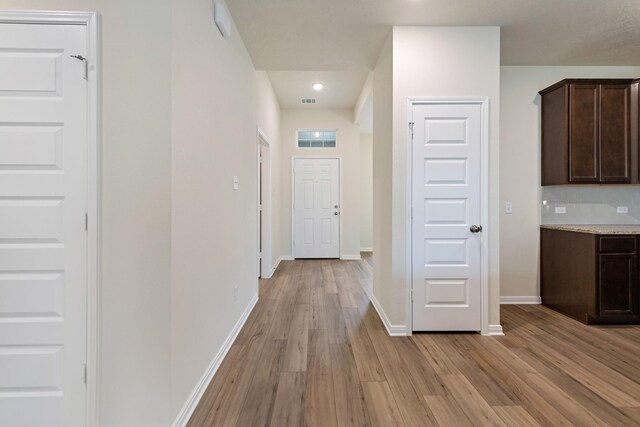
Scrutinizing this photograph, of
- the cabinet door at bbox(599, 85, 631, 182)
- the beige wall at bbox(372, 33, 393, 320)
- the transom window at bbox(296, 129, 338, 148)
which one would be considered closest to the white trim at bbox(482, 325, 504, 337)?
the beige wall at bbox(372, 33, 393, 320)

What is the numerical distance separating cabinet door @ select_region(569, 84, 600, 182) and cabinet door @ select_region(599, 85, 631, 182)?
0.23ft

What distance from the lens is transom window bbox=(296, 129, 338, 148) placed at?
5867 mm

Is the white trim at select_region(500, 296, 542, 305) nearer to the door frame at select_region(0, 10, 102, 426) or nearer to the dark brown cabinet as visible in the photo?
the dark brown cabinet

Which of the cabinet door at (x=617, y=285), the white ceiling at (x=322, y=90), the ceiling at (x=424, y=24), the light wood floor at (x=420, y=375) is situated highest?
the white ceiling at (x=322, y=90)

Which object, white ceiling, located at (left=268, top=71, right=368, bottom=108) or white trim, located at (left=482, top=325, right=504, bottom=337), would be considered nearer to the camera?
white trim, located at (left=482, top=325, right=504, bottom=337)

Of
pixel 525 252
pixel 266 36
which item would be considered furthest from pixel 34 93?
pixel 525 252

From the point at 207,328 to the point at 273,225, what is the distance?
124 inches

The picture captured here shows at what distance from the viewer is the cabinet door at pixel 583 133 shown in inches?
115

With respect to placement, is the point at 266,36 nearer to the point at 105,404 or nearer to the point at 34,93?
the point at 34,93

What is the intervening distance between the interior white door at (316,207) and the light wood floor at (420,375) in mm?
2904

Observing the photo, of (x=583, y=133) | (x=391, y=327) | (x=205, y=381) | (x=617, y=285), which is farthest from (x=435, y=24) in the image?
(x=205, y=381)

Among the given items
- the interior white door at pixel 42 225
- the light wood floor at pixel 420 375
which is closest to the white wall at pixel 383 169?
the light wood floor at pixel 420 375

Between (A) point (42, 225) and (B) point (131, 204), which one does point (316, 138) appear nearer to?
(B) point (131, 204)

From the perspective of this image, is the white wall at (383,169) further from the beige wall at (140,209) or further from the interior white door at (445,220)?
the beige wall at (140,209)
